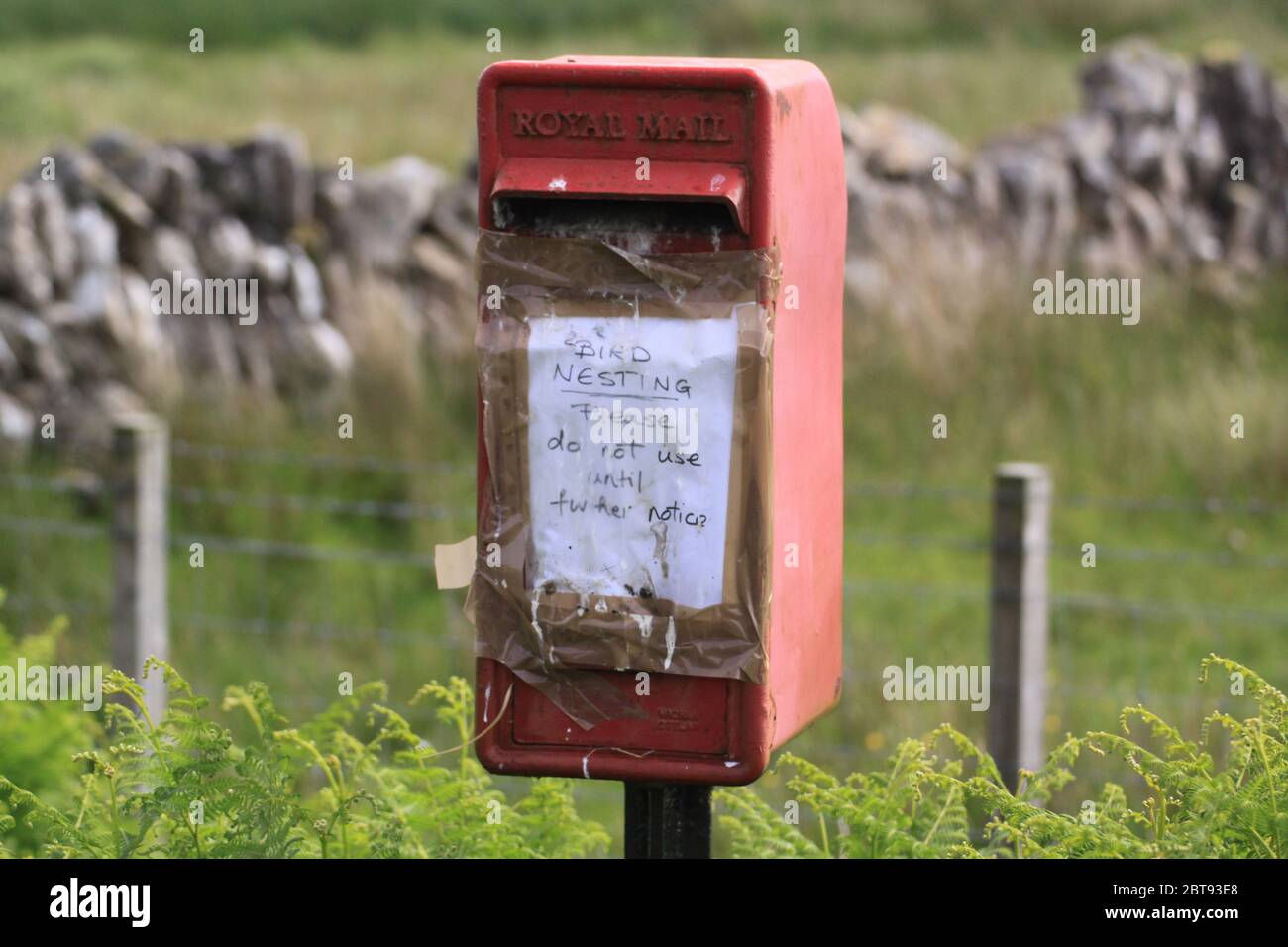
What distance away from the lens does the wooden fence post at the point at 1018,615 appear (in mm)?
4391

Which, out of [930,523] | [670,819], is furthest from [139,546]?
[930,523]

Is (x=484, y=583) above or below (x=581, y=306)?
below

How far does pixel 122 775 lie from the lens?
106 inches

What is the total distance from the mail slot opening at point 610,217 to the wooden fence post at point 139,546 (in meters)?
2.77

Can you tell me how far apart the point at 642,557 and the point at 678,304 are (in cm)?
33

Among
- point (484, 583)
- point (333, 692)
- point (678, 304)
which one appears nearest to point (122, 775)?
point (484, 583)

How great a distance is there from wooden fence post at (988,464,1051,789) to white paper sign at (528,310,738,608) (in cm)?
217

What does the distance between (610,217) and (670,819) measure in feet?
2.75

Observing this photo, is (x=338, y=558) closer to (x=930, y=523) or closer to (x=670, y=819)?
(x=930, y=523)

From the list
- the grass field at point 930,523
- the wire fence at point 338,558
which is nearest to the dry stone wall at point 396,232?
the grass field at point 930,523

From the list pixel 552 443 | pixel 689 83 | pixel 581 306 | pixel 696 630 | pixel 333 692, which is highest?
pixel 689 83

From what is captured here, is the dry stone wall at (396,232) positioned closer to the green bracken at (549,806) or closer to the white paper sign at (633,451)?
the green bracken at (549,806)

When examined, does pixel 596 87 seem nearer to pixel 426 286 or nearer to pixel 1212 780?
pixel 1212 780

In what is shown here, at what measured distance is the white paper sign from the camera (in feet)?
7.70
